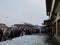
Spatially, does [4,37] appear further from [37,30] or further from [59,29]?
[37,30]

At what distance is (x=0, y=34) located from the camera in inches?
683

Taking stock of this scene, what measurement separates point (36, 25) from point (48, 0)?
32153 mm

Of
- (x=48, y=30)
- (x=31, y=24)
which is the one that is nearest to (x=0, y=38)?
(x=48, y=30)

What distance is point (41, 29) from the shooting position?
44594 mm

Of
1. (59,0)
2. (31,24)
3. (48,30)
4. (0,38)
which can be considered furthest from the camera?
(31,24)

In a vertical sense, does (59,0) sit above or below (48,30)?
above

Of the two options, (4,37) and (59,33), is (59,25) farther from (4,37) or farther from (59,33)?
(4,37)

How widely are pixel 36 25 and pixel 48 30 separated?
975 cm

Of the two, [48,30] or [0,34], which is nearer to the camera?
[0,34]

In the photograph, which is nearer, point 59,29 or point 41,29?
point 59,29

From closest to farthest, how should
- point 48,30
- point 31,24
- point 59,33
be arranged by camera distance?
point 59,33 < point 48,30 < point 31,24

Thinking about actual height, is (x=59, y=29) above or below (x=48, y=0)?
below

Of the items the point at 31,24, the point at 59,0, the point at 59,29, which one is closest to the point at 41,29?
the point at 31,24

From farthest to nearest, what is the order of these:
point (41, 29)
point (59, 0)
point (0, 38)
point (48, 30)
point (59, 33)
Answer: point (41, 29)
point (48, 30)
point (59, 33)
point (0, 38)
point (59, 0)
